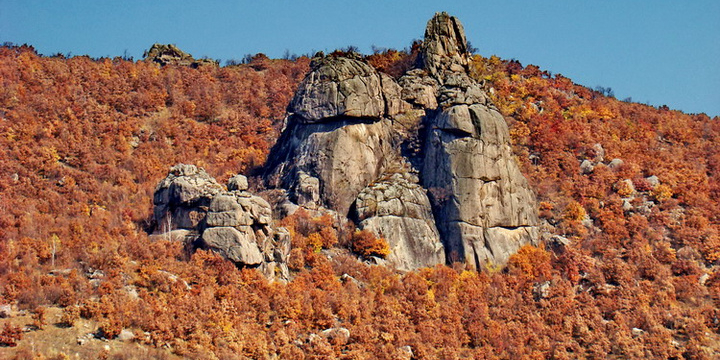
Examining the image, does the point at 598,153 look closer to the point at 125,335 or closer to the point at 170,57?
the point at 125,335

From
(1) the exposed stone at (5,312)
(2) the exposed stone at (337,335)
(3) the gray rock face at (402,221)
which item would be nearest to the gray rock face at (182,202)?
(3) the gray rock face at (402,221)

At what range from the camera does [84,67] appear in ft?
188

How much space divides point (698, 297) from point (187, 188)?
28.8m

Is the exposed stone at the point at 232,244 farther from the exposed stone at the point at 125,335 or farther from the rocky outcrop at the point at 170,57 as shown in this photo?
the rocky outcrop at the point at 170,57

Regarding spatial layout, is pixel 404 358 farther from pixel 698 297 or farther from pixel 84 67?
pixel 84 67

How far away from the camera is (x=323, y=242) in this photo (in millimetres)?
39156

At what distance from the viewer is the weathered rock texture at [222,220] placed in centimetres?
3425

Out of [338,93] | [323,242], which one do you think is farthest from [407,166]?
[323,242]

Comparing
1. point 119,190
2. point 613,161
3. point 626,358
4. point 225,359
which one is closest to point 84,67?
point 119,190

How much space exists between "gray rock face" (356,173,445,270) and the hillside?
1.51 m

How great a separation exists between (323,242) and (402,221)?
4928 mm

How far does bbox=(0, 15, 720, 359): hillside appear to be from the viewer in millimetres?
30641

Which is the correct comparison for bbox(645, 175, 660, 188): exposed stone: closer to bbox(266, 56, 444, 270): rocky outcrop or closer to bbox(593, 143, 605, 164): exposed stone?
bbox(593, 143, 605, 164): exposed stone

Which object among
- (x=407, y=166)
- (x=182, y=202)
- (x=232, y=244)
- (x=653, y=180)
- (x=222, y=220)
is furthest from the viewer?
(x=653, y=180)
